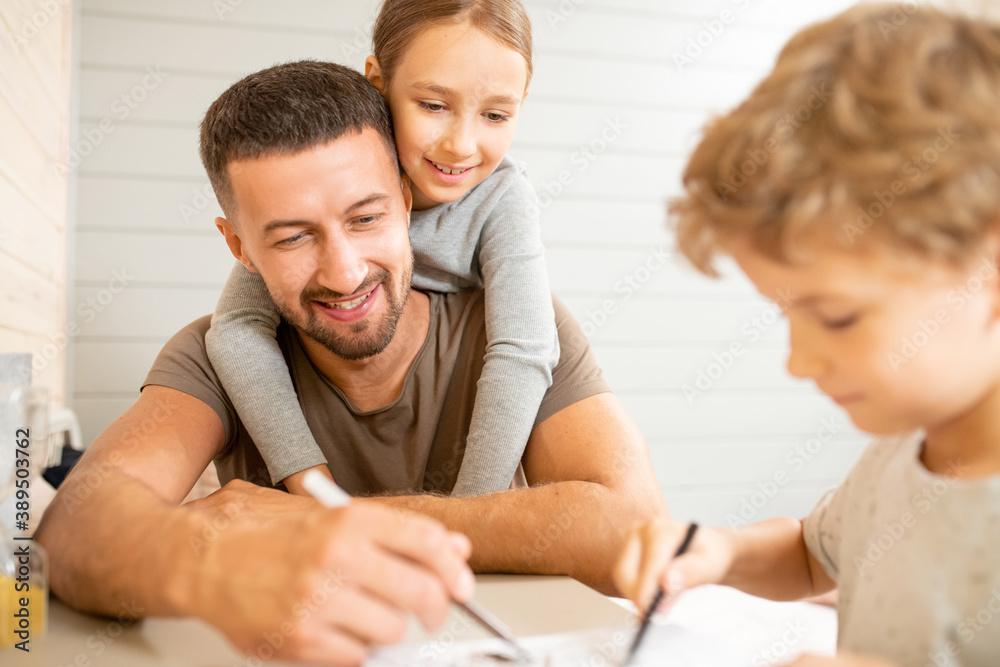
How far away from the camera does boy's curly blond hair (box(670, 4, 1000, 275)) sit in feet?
1.65

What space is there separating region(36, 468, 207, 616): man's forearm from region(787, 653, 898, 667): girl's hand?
1.67 ft

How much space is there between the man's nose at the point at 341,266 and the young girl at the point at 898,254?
29.7 inches

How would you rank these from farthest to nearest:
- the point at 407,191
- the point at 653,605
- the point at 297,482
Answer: the point at 407,191 < the point at 297,482 < the point at 653,605

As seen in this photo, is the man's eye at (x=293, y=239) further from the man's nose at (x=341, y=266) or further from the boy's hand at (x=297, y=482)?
the boy's hand at (x=297, y=482)

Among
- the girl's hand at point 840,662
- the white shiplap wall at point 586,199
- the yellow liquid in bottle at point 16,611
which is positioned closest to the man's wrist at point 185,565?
the yellow liquid in bottle at point 16,611

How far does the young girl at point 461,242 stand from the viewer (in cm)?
129

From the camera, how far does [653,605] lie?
681mm

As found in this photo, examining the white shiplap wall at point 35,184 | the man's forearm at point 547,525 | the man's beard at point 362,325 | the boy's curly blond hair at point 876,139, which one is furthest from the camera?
the white shiplap wall at point 35,184

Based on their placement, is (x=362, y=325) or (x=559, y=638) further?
(x=362, y=325)

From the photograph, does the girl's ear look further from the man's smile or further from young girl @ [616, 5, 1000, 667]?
young girl @ [616, 5, 1000, 667]

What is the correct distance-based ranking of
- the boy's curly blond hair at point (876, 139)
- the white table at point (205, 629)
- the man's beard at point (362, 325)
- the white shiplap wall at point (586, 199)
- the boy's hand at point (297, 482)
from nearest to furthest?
the boy's curly blond hair at point (876, 139) → the white table at point (205, 629) → the boy's hand at point (297, 482) → the man's beard at point (362, 325) → the white shiplap wall at point (586, 199)

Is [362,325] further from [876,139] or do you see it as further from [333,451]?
[876,139]

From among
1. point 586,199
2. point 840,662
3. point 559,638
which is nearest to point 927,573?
point 840,662

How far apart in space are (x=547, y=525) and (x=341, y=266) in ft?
1.72
